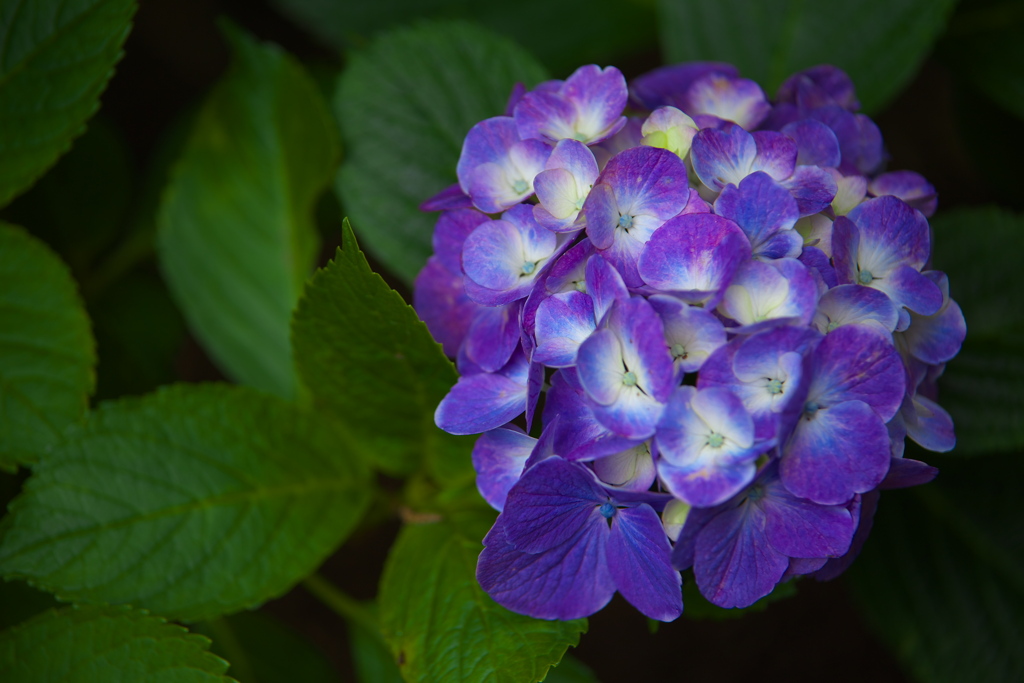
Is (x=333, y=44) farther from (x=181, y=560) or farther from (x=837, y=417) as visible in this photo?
(x=837, y=417)

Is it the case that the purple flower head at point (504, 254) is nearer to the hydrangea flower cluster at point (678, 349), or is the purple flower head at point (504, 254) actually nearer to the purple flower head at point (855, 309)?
the hydrangea flower cluster at point (678, 349)

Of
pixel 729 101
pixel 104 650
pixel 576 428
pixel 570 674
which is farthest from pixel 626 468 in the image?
pixel 104 650

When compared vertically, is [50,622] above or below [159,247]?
below

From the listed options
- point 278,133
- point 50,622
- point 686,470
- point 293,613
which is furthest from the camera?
point 293,613

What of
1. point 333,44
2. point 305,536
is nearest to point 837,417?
point 305,536

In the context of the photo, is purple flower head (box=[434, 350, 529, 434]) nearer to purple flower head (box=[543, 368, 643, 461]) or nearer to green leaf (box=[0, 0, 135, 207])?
purple flower head (box=[543, 368, 643, 461])

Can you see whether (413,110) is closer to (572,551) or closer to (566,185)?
(566,185)
